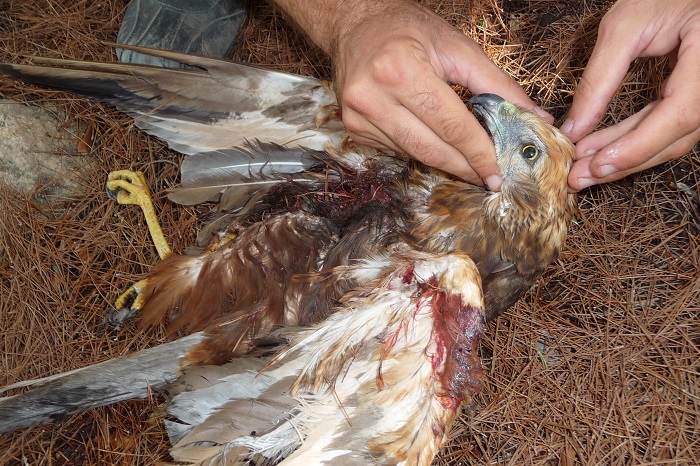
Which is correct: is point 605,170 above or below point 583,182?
above

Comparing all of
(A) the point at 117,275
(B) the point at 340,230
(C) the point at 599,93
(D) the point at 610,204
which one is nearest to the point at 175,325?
(A) the point at 117,275

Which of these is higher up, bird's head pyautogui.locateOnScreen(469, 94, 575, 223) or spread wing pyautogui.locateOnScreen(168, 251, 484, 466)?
bird's head pyautogui.locateOnScreen(469, 94, 575, 223)

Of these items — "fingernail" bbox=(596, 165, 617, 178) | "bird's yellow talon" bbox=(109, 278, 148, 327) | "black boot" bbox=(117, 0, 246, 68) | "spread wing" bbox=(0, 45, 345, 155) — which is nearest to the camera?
"fingernail" bbox=(596, 165, 617, 178)

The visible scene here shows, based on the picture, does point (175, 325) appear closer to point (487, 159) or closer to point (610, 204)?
point (487, 159)

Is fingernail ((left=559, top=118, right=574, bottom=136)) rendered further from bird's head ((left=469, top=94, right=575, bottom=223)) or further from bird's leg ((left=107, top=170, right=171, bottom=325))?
bird's leg ((left=107, top=170, right=171, bottom=325))

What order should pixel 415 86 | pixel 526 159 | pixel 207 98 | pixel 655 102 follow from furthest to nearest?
1. pixel 207 98
2. pixel 526 159
3. pixel 655 102
4. pixel 415 86

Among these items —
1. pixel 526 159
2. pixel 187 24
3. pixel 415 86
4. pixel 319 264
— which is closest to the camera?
pixel 415 86

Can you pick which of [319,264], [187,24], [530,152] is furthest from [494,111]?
[187,24]

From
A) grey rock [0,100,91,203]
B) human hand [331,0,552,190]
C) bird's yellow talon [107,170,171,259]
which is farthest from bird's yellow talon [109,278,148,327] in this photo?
human hand [331,0,552,190]

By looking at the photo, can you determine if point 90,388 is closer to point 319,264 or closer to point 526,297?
point 319,264
